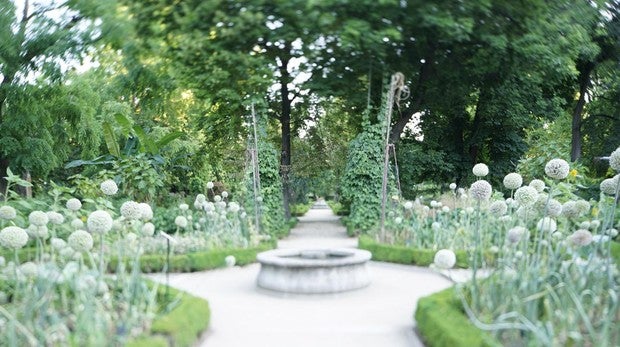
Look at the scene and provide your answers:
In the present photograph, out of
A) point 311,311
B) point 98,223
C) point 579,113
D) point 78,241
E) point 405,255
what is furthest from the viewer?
point 579,113

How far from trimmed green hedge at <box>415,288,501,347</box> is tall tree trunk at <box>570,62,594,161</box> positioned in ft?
54.0

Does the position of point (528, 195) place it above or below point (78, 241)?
above

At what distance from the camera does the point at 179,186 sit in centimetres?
2128

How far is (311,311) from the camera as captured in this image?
6.35 metres

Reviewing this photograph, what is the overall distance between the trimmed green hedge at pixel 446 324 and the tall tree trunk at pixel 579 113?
1645cm

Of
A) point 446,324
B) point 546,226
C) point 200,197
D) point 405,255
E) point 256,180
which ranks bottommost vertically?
point 405,255

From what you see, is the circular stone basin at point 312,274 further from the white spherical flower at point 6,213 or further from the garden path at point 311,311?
the white spherical flower at point 6,213

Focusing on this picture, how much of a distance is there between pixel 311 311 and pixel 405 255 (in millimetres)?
3651

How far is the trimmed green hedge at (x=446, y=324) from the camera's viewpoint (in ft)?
13.3

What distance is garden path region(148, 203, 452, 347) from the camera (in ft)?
17.3

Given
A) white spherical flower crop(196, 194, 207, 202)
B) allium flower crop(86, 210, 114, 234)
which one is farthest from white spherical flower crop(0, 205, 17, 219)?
white spherical flower crop(196, 194, 207, 202)

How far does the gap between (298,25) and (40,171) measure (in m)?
9.85

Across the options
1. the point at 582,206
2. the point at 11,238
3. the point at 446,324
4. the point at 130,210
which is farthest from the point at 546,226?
the point at 11,238

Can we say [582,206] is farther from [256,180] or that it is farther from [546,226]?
[256,180]
